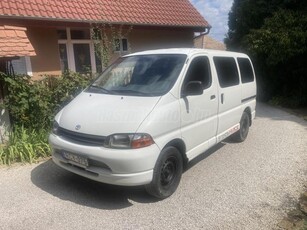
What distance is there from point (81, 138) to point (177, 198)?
1.56 metres

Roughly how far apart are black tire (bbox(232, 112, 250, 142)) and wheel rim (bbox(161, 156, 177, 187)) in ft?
9.16

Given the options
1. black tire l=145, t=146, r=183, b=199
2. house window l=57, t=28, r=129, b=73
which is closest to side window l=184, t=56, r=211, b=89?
black tire l=145, t=146, r=183, b=199

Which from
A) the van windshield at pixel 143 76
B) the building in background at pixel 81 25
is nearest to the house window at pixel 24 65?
the building in background at pixel 81 25

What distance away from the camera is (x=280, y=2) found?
1254cm

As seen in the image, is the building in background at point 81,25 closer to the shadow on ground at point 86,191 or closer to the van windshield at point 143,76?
the van windshield at point 143,76

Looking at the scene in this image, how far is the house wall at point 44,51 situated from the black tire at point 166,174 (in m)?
6.97

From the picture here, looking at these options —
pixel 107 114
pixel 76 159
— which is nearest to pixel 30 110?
pixel 76 159

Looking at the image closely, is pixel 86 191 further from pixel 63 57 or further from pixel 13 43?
pixel 63 57

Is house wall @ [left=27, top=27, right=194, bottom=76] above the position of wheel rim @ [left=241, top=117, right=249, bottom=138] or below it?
above

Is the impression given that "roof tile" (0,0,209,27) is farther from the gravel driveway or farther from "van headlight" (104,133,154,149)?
"van headlight" (104,133,154,149)

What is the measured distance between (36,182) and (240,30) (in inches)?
488

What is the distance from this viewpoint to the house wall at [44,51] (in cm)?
969

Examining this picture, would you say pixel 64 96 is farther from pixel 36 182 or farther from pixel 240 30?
A: pixel 240 30

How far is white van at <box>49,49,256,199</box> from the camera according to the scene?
12.1 feet
